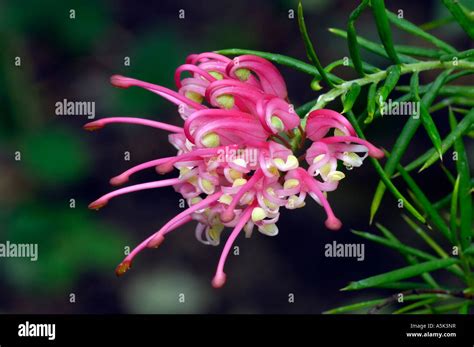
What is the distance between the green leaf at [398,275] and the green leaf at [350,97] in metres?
0.17

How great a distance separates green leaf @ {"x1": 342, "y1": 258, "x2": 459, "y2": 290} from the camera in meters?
0.72

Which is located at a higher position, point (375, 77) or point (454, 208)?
point (375, 77)

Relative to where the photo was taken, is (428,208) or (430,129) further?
(428,208)

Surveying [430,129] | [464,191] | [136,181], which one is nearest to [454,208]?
[464,191]

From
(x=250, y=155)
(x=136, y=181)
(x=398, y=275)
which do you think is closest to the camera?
(x=250, y=155)

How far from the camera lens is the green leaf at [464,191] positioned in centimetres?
75

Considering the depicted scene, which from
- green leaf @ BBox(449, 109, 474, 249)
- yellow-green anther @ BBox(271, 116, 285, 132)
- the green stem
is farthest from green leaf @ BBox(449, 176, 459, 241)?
yellow-green anther @ BBox(271, 116, 285, 132)

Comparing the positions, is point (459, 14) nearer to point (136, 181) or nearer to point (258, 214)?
point (258, 214)

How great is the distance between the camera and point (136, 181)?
5.14 feet

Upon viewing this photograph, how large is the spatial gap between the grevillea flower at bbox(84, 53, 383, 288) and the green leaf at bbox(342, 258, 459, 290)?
12 cm

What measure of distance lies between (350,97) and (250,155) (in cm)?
10

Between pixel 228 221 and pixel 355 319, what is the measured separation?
0.34 meters

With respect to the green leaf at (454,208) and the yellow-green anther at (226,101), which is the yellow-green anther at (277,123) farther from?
the green leaf at (454,208)

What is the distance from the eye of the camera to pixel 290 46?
153 centimetres
